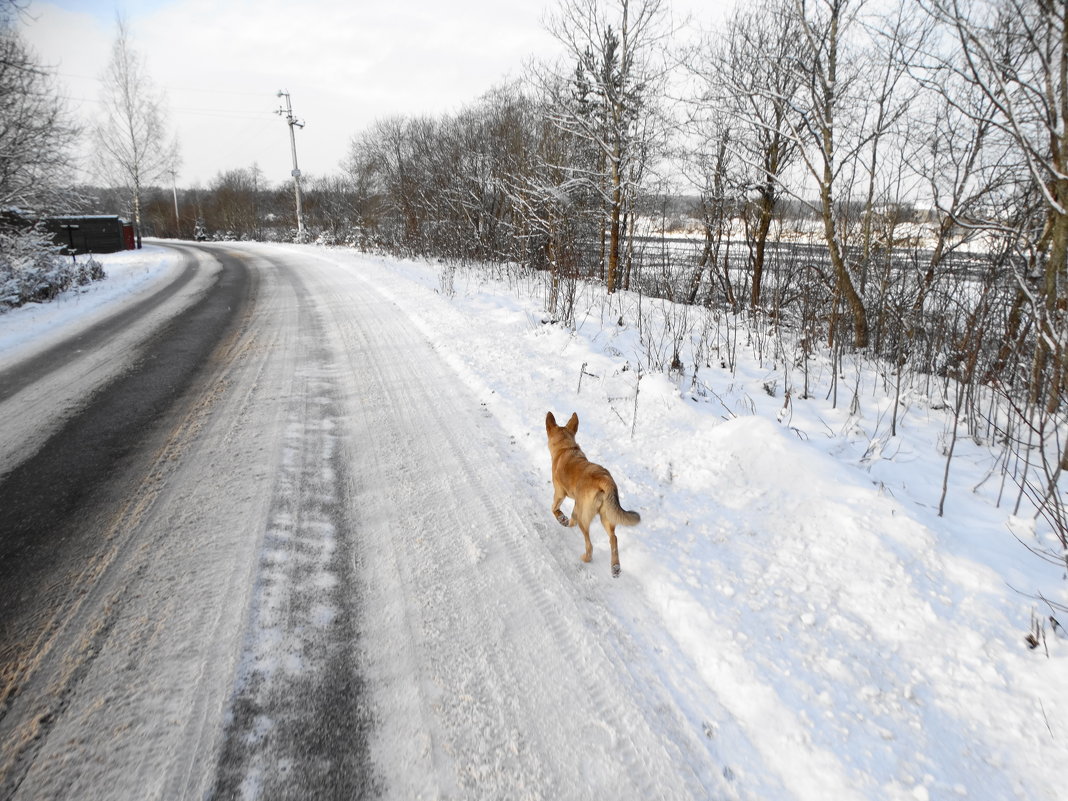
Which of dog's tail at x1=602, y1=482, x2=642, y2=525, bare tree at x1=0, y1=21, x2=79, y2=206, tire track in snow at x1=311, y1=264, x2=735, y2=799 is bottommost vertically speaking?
tire track in snow at x1=311, y1=264, x2=735, y2=799

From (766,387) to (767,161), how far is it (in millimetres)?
8967

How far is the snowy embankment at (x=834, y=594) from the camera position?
6.07ft

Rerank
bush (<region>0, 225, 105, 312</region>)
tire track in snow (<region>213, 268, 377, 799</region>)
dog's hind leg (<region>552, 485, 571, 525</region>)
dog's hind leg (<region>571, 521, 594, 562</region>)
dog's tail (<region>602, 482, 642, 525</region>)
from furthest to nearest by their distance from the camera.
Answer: bush (<region>0, 225, 105, 312</region>)
dog's hind leg (<region>552, 485, 571, 525</region>)
dog's hind leg (<region>571, 521, 594, 562</region>)
dog's tail (<region>602, 482, 642, 525</region>)
tire track in snow (<region>213, 268, 377, 799</region>)

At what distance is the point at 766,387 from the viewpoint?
5832mm

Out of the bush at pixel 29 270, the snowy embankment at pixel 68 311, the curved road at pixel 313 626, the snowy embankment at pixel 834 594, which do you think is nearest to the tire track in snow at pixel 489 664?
the curved road at pixel 313 626

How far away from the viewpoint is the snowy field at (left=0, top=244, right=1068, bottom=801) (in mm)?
1853

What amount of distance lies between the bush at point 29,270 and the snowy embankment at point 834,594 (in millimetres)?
12587

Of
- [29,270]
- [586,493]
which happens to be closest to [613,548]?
[586,493]

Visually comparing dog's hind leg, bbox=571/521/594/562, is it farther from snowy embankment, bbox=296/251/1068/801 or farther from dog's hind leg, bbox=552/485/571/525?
dog's hind leg, bbox=552/485/571/525

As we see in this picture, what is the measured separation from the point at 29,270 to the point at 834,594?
1686cm

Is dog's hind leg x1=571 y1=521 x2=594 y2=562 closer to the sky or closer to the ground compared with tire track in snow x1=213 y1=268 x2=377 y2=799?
closer to the sky

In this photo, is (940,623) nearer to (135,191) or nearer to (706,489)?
(706,489)

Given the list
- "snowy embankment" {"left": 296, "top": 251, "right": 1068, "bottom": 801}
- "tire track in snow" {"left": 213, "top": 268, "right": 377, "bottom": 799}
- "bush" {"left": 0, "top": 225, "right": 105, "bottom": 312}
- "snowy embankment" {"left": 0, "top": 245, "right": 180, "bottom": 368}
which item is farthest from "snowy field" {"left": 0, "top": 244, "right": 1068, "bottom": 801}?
"bush" {"left": 0, "top": 225, "right": 105, "bottom": 312}

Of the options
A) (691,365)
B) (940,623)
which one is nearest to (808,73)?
(691,365)
